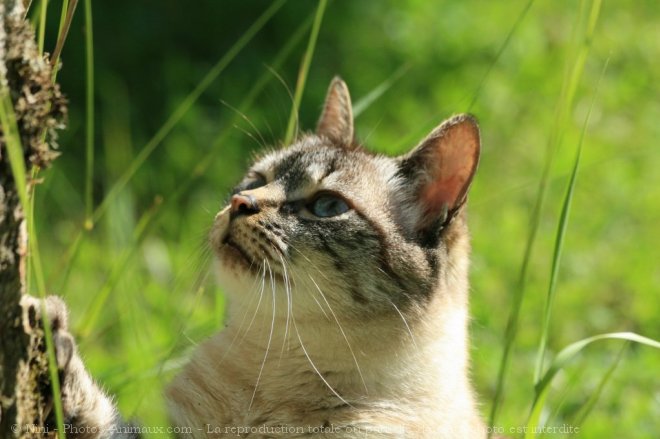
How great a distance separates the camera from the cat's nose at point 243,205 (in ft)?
10.2

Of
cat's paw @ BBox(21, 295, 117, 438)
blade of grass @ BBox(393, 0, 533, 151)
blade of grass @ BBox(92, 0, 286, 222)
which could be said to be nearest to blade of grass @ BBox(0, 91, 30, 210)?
cat's paw @ BBox(21, 295, 117, 438)

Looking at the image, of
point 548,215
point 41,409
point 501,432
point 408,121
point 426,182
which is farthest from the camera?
point 408,121

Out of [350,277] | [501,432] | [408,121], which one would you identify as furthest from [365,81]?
[350,277]

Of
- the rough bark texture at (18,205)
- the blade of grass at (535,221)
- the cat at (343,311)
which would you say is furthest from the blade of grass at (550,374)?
the rough bark texture at (18,205)

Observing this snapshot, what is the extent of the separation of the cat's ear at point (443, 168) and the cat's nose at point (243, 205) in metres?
0.59

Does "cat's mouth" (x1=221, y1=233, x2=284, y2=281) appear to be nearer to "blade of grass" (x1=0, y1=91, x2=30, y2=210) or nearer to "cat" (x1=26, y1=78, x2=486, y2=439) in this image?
"cat" (x1=26, y1=78, x2=486, y2=439)

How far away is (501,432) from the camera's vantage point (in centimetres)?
390

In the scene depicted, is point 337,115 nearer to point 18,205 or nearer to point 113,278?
point 113,278

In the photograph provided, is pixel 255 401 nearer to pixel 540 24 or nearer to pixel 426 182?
pixel 426 182

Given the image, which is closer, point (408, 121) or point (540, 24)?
point (408, 121)

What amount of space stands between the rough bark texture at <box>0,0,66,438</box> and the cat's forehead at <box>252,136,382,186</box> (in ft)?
3.91

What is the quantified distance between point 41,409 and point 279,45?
16.6 feet

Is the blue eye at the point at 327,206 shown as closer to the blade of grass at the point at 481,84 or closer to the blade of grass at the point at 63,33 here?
the blade of grass at the point at 481,84

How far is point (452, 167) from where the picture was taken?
317cm
